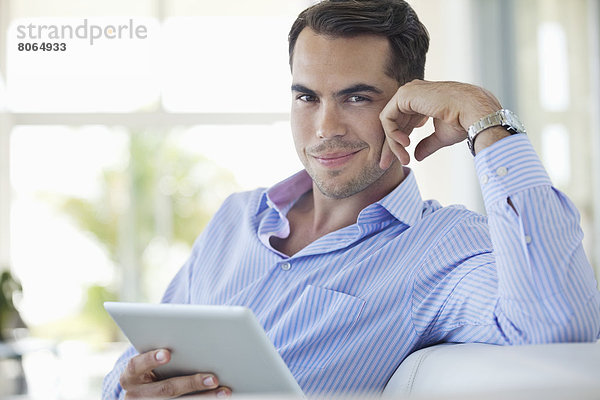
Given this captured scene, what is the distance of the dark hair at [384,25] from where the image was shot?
1610mm

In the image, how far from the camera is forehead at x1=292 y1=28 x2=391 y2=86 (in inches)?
62.5

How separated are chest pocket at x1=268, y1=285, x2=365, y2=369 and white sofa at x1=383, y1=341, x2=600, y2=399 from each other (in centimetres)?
16

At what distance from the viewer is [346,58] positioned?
160 centimetres

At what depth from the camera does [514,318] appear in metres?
1.08

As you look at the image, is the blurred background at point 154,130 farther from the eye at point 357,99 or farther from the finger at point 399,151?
the finger at point 399,151

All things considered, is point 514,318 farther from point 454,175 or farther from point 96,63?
point 96,63

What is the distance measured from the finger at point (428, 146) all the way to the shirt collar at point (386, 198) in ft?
0.35

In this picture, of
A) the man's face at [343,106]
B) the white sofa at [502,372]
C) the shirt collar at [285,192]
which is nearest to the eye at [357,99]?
the man's face at [343,106]

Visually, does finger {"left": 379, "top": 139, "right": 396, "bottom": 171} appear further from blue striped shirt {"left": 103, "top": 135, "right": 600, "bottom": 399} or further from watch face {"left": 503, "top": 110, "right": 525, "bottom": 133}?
watch face {"left": 503, "top": 110, "right": 525, "bottom": 133}

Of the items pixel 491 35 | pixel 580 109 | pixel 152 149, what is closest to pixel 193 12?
pixel 152 149

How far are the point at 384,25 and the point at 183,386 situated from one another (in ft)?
3.07

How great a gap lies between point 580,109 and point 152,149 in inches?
155

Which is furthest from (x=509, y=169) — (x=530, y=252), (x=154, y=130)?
(x=154, y=130)

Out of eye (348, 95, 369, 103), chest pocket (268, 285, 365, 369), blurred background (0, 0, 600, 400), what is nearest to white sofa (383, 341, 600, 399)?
chest pocket (268, 285, 365, 369)
